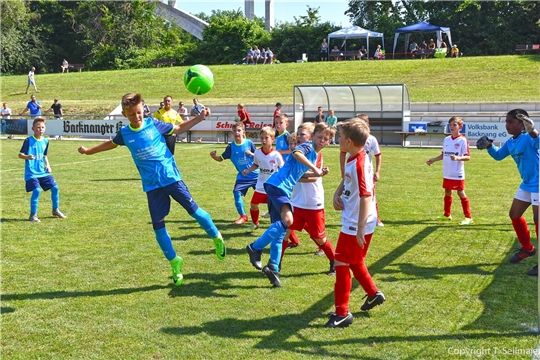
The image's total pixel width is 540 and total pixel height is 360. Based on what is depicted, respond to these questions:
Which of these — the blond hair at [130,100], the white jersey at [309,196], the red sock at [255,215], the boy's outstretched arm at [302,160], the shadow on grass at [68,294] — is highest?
the blond hair at [130,100]

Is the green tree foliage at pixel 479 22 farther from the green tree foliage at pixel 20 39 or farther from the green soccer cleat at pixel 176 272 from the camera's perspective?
the green soccer cleat at pixel 176 272

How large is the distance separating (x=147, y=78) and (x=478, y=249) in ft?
139

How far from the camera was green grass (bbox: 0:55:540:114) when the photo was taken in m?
35.7

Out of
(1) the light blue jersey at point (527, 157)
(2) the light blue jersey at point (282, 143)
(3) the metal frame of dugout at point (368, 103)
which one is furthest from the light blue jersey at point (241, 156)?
(3) the metal frame of dugout at point (368, 103)

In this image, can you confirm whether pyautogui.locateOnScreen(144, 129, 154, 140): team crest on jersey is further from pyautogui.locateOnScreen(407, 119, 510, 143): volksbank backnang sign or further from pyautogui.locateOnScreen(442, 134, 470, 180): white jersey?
pyautogui.locateOnScreen(407, 119, 510, 143): volksbank backnang sign

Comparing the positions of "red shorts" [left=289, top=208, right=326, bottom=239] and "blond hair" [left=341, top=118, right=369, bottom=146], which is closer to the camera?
"blond hair" [left=341, top=118, right=369, bottom=146]

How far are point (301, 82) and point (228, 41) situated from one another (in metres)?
17.7

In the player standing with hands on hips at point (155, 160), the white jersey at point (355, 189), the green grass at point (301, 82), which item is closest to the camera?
the white jersey at point (355, 189)

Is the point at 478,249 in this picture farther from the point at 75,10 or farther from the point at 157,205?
the point at 75,10

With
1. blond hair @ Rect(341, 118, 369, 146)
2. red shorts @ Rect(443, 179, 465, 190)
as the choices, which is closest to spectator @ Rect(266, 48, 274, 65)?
red shorts @ Rect(443, 179, 465, 190)

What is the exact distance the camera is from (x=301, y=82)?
41.1 metres

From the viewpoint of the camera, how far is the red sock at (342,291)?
5285 mm

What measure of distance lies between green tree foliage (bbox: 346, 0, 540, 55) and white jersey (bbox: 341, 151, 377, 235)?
4620cm

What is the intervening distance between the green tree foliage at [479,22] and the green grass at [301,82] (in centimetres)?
797
